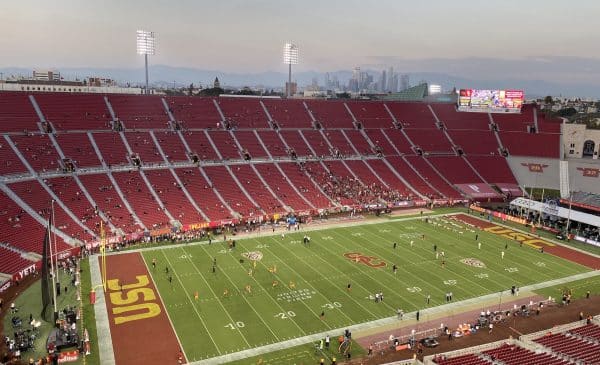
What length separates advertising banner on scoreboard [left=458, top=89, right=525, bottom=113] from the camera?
79.1m

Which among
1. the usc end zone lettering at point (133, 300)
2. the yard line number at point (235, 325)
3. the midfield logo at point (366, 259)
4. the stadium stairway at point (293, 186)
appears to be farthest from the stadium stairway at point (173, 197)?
the yard line number at point (235, 325)

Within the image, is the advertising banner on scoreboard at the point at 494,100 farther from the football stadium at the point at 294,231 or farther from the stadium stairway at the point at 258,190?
the stadium stairway at the point at 258,190

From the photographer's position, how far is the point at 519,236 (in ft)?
158

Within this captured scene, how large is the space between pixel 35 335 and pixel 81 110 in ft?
130

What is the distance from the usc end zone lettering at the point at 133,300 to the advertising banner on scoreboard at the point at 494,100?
66302 mm

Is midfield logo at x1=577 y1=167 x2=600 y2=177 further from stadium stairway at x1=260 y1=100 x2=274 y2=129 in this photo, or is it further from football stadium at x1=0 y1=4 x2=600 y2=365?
stadium stairway at x1=260 y1=100 x2=274 y2=129

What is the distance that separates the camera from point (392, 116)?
8188cm

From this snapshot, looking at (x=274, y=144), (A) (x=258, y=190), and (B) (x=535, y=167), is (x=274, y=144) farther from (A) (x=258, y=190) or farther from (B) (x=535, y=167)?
(B) (x=535, y=167)

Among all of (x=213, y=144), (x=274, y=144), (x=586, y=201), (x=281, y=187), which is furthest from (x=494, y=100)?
(x=213, y=144)

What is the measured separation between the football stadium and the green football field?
187mm

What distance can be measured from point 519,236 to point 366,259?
1911 cm

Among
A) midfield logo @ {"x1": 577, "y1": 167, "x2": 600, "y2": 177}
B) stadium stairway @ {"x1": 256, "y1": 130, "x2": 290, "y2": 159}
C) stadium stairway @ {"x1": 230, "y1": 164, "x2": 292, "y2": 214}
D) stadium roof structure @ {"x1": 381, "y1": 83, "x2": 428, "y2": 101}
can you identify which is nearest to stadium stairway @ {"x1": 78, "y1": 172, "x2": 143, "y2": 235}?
stadium stairway @ {"x1": 230, "y1": 164, "x2": 292, "y2": 214}

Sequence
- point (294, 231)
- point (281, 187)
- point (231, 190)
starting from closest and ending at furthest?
point (294, 231), point (231, 190), point (281, 187)

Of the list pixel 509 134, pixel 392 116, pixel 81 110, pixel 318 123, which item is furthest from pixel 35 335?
pixel 509 134
